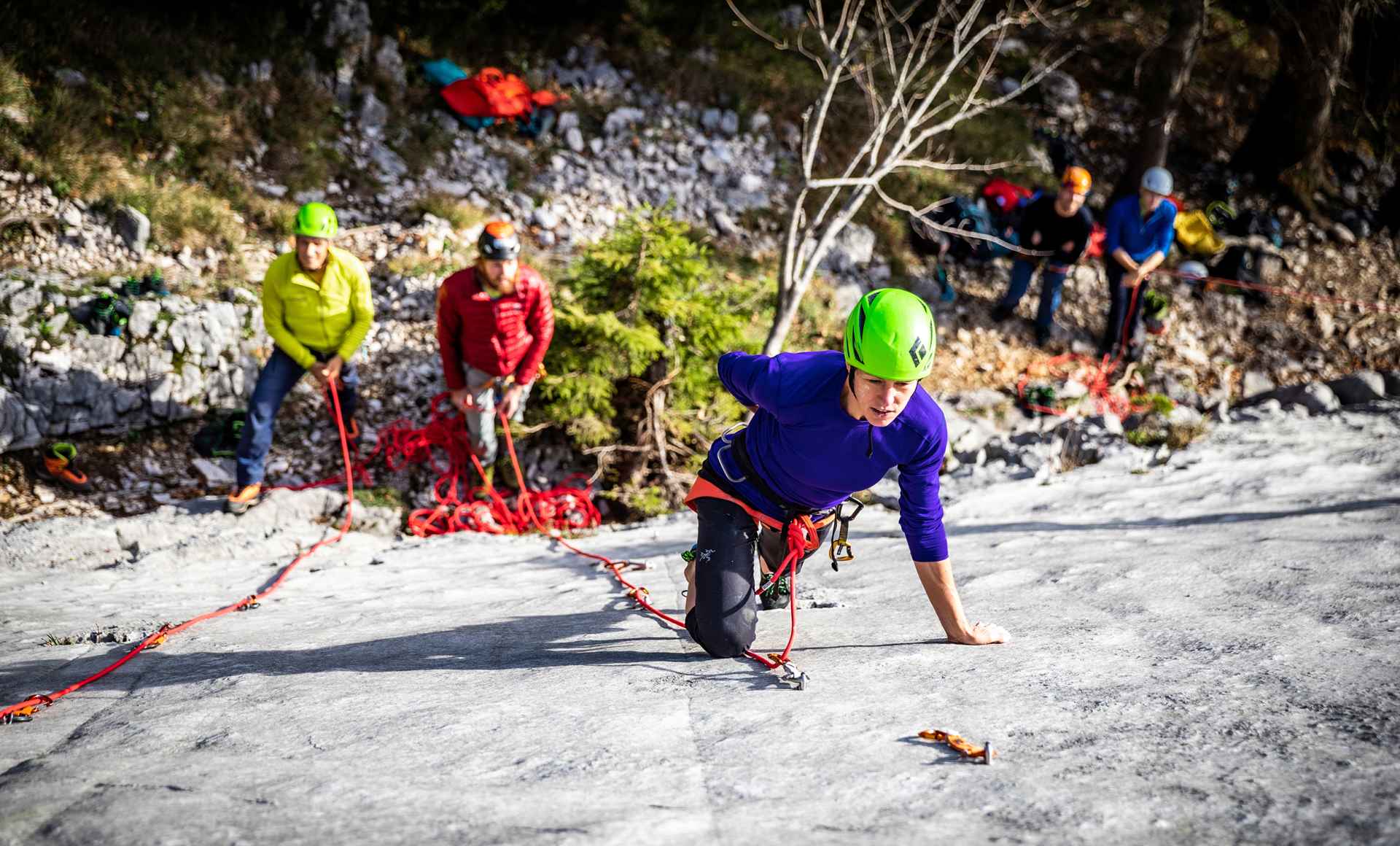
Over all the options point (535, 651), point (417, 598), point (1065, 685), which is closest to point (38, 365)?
point (417, 598)

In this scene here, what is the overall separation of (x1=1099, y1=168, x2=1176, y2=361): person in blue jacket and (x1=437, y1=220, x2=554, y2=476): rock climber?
5.99 meters

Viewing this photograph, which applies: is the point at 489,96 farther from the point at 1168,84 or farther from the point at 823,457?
the point at 823,457

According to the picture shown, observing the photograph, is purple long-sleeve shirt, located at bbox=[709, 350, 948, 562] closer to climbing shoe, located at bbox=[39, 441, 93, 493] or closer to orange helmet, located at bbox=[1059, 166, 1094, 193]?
climbing shoe, located at bbox=[39, 441, 93, 493]

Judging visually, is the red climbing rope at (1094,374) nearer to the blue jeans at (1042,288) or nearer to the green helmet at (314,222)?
the blue jeans at (1042,288)

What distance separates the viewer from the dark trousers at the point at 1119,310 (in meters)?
8.98

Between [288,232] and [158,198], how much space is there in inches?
47.3

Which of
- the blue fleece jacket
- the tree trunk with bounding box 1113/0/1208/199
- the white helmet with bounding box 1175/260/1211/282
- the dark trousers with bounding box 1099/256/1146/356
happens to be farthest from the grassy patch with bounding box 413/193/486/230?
the white helmet with bounding box 1175/260/1211/282

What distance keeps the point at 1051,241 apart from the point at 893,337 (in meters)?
7.57

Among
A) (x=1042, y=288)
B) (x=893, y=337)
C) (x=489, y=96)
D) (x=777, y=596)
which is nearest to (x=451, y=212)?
(x=489, y=96)

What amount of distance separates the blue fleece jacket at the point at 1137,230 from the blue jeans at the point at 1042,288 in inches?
37.2

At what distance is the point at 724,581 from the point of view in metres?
3.57

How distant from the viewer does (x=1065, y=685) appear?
308 centimetres

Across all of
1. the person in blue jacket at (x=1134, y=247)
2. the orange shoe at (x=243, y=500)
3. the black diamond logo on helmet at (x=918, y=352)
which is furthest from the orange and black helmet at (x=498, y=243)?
the person in blue jacket at (x=1134, y=247)

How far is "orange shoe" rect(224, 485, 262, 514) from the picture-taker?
5.89 metres
